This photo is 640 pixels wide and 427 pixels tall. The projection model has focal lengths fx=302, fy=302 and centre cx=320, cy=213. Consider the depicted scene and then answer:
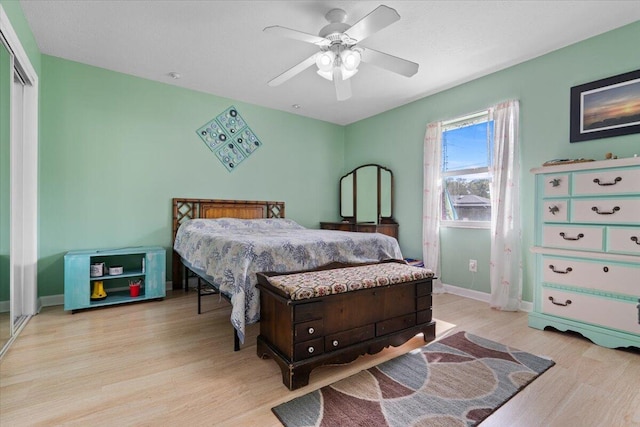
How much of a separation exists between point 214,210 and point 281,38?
2.32 meters

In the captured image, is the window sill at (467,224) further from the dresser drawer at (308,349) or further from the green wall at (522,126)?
the dresser drawer at (308,349)

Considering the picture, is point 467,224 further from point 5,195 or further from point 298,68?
point 5,195

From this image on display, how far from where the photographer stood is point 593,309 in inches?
89.3

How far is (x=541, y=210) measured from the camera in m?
2.56

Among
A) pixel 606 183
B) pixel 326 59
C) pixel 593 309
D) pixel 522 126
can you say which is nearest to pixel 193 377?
pixel 326 59

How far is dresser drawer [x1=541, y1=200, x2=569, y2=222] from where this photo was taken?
243 cm

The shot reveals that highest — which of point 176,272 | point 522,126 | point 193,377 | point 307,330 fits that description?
point 522,126

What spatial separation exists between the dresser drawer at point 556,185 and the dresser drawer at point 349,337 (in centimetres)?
187

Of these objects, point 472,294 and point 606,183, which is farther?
point 472,294

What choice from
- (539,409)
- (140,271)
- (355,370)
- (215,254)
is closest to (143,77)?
(140,271)

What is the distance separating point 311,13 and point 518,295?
3.25 metres

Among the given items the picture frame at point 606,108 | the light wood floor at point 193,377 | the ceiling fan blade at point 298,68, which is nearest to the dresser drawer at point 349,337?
the light wood floor at point 193,377

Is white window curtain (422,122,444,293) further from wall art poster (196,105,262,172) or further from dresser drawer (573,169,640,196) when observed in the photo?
wall art poster (196,105,262,172)

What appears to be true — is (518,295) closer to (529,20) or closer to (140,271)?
(529,20)
